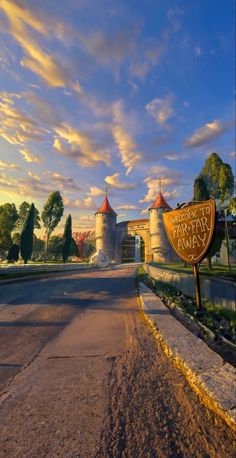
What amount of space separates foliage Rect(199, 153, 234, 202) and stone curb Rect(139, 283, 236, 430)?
1635 inches

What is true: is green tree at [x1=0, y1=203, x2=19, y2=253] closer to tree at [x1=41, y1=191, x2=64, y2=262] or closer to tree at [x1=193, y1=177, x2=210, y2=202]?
tree at [x1=41, y1=191, x2=64, y2=262]

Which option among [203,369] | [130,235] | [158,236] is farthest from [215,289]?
[130,235]

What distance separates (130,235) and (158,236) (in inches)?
416

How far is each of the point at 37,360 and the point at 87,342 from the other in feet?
3.11

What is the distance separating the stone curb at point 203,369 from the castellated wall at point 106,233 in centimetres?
5829

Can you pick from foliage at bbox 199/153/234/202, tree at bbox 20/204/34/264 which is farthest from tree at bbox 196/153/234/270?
tree at bbox 20/204/34/264

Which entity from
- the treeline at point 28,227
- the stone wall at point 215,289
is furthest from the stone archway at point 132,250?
the stone wall at point 215,289

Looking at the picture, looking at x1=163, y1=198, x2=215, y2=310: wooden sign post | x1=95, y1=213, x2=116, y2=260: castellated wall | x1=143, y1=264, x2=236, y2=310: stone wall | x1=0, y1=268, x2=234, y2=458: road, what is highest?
x1=95, y1=213, x2=116, y2=260: castellated wall

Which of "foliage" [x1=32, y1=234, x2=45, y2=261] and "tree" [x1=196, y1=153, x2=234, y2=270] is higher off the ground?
"tree" [x1=196, y1=153, x2=234, y2=270]

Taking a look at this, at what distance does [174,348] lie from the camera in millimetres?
3188

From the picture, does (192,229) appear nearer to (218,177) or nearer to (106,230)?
(218,177)

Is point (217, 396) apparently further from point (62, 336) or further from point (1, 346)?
point (1, 346)

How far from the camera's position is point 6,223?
4400 centimetres

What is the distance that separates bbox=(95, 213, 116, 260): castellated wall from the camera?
2456 inches
